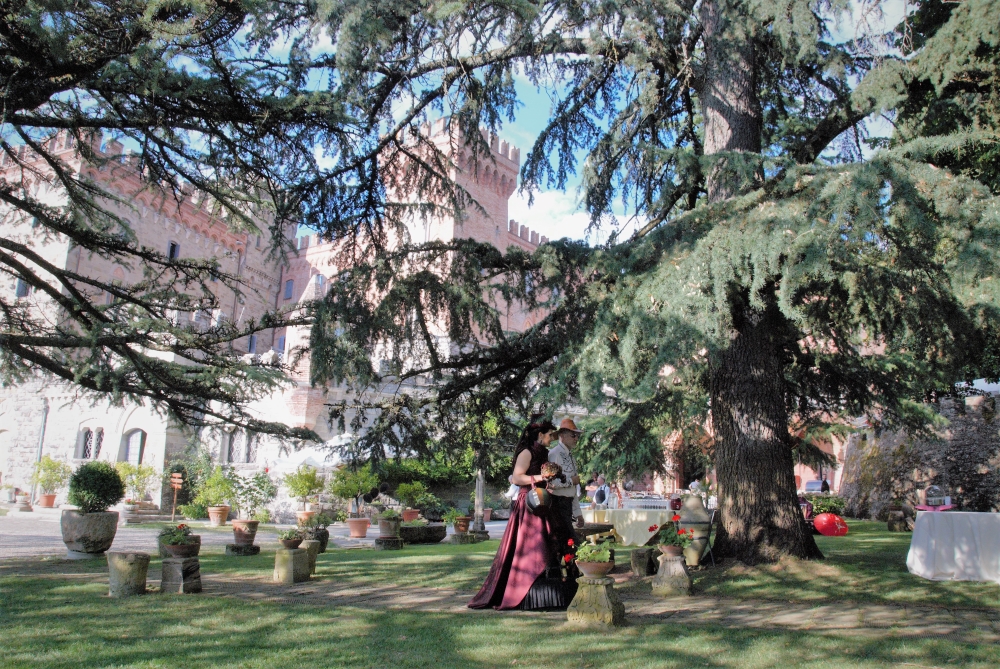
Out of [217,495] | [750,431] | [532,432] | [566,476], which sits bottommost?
[217,495]

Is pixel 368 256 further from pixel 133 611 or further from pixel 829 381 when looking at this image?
pixel 829 381

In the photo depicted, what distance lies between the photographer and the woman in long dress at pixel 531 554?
578cm

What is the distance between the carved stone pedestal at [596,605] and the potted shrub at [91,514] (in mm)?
8118

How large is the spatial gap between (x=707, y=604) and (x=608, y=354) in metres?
2.40

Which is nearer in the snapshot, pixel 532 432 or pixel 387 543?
pixel 532 432

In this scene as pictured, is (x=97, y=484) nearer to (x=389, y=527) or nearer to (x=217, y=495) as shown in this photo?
(x=389, y=527)

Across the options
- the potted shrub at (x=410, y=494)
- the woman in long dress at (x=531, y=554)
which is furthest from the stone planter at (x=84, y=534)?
the potted shrub at (x=410, y=494)

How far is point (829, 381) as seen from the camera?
8.88 meters

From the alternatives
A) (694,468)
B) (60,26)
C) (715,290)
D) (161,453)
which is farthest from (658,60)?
(694,468)

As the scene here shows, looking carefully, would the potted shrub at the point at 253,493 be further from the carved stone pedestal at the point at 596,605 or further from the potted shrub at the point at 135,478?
the carved stone pedestal at the point at 596,605

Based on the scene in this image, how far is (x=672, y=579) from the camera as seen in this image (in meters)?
6.60

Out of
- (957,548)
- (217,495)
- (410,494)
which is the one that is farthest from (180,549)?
(410,494)

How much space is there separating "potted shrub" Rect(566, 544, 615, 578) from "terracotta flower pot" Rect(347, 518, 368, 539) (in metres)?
11.2

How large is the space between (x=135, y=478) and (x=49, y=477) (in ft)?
11.3
